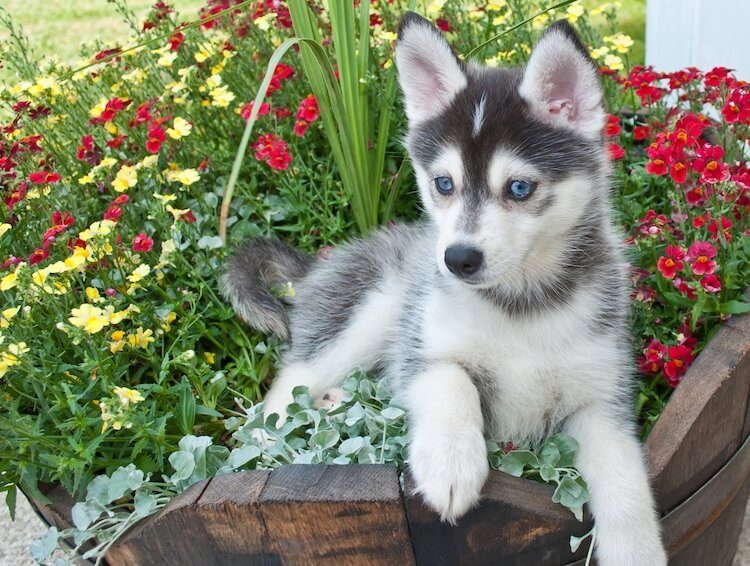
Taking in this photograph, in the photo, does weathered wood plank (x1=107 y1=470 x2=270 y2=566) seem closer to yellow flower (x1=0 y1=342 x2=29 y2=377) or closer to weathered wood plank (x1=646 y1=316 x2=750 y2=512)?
yellow flower (x1=0 y1=342 x2=29 y2=377)

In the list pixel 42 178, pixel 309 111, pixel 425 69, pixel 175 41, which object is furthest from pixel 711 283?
pixel 175 41

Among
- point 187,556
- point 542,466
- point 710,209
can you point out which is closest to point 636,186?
point 710,209

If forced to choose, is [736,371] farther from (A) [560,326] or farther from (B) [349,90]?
(B) [349,90]

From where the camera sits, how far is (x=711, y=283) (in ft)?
7.09

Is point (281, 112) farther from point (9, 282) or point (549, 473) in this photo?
point (549, 473)

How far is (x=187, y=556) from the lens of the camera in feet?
6.01

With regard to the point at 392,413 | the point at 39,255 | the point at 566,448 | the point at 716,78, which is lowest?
the point at 566,448

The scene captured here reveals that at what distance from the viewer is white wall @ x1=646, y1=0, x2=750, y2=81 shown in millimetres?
3877

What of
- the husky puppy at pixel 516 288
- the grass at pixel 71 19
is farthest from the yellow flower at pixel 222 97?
the grass at pixel 71 19

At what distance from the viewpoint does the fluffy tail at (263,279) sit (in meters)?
2.68

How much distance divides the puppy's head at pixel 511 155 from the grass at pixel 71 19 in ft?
19.7

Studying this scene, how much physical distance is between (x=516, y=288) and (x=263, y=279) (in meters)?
1.01

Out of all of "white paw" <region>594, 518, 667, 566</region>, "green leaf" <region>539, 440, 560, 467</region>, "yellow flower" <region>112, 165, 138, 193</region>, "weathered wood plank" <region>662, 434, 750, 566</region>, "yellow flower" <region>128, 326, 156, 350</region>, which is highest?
"yellow flower" <region>112, 165, 138, 193</region>

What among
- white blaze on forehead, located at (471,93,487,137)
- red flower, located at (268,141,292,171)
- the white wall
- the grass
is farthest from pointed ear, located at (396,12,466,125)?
the grass
